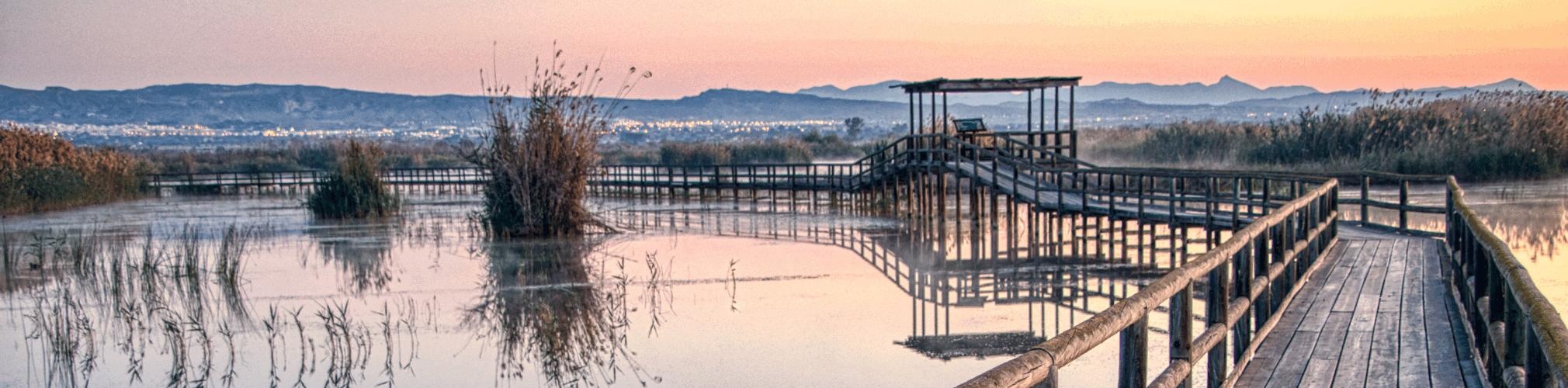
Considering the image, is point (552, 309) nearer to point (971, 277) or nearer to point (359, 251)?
point (971, 277)

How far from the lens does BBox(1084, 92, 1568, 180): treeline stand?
29.2m

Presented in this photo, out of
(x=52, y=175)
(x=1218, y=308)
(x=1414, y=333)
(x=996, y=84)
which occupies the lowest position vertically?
(x=52, y=175)

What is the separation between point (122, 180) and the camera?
35.5 meters

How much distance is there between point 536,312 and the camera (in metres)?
13.3

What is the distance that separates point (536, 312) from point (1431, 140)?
22.8m

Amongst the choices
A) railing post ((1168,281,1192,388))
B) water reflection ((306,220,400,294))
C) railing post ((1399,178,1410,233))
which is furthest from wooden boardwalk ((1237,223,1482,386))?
water reflection ((306,220,400,294))

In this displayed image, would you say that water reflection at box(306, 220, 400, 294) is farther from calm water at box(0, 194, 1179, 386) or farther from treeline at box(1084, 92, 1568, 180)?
treeline at box(1084, 92, 1568, 180)

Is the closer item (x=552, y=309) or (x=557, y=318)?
(x=557, y=318)

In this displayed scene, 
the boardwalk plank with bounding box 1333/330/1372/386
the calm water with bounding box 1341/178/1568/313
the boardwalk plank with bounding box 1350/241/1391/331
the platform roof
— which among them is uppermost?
the platform roof

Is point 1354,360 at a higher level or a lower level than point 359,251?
higher

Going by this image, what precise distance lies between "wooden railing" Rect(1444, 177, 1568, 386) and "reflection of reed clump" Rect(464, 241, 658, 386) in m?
5.33

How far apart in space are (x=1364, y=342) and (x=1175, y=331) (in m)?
2.33

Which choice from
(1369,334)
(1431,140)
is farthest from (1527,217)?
(1369,334)

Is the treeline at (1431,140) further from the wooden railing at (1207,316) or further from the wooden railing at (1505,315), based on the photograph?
the wooden railing at (1505,315)
